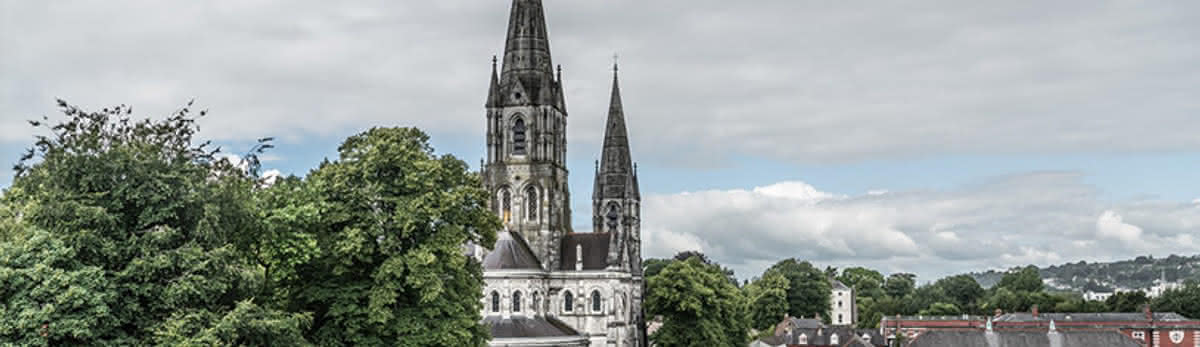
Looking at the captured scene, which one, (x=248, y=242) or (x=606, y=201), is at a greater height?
(x=606, y=201)

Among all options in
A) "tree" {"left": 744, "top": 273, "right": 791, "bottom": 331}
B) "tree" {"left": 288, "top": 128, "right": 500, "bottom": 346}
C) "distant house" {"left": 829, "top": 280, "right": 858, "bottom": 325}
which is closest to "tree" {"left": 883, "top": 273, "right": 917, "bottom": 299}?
"distant house" {"left": 829, "top": 280, "right": 858, "bottom": 325}

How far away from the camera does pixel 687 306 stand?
64062 mm

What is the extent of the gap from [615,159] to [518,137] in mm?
19060

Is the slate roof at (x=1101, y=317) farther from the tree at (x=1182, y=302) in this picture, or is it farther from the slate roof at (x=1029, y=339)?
the slate roof at (x=1029, y=339)

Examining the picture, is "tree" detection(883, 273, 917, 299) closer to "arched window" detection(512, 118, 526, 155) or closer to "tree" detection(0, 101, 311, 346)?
"arched window" detection(512, 118, 526, 155)

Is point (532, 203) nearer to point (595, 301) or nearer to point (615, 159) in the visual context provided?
point (595, 301)

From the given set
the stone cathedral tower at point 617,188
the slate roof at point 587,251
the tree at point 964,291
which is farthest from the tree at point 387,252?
the tree at point 964,291

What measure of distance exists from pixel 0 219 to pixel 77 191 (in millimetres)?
9946

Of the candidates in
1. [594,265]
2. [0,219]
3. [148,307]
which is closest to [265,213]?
[148,307]

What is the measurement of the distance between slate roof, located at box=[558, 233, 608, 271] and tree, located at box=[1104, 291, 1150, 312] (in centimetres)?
6325

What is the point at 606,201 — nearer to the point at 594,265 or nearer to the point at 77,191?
the point at 594,265

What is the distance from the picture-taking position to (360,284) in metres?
29.0

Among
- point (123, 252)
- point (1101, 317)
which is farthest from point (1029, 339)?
point (123, 252)

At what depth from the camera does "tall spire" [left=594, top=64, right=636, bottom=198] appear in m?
78.1
